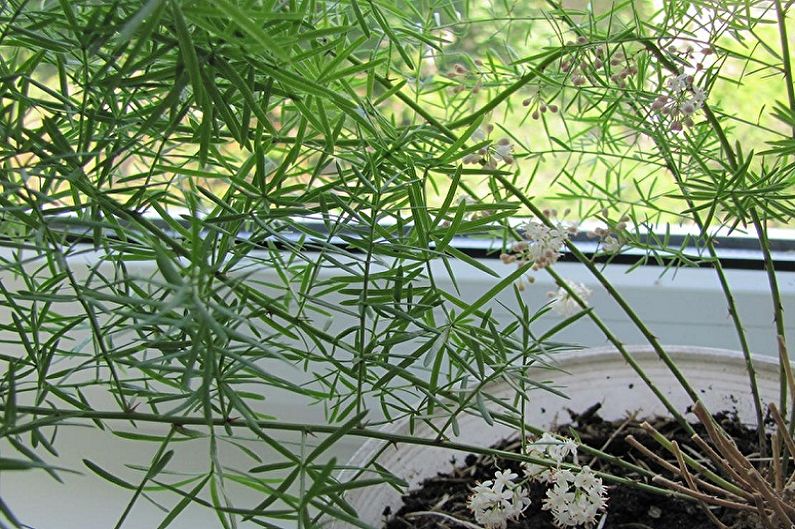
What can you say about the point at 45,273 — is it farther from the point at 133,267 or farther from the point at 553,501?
the point at 553,501

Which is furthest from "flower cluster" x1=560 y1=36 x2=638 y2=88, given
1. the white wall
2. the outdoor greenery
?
the white wall

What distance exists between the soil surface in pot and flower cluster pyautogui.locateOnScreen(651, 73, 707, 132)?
0.18 metres

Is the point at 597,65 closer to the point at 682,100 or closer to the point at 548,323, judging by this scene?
the point at 682,100

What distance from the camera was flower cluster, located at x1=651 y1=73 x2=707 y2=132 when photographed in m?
0.41

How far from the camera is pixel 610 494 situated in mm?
543

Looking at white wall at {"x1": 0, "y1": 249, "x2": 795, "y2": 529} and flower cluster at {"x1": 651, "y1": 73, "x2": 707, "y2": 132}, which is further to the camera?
white wall at {"x1": 0, "y1": 249, "x2": 795, "y2": 529}

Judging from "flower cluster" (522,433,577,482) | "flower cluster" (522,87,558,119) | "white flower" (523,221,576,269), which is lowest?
"flower cluster" (522,433,577,482)

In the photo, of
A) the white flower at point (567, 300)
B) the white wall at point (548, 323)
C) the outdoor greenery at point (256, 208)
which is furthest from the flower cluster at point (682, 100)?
the white wall at point (548, 323)

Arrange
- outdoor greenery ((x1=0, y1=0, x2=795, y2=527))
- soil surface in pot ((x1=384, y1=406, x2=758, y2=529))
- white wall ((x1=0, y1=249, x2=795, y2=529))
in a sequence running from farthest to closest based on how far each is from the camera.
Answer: white wall ((x1=0, y1=249, x2=795, y2=529)) → soil surface in pot ((x1=384, y1=406, x2=758, y2=529)) → outdoor greenery ((x1=0, y1=0, x2=795, y2=527))

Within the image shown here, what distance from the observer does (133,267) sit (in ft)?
2.31

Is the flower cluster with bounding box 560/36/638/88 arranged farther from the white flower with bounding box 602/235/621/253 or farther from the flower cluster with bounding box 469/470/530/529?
the flower cluster with bounding box 469/470/530/529

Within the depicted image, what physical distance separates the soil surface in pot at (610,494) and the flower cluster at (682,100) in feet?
0.58

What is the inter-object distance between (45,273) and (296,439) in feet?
0.88

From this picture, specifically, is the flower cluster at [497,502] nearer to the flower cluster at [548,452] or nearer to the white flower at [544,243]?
the flower cluster at [548,452]
